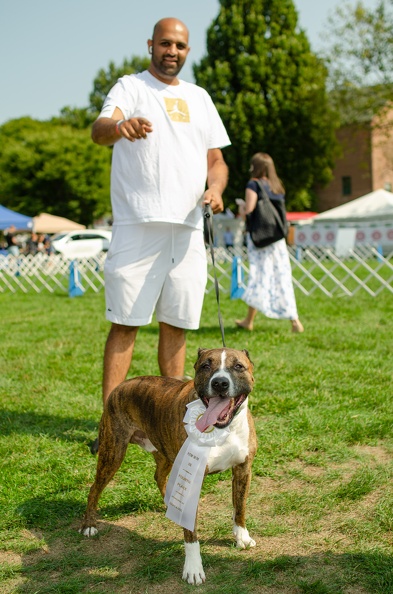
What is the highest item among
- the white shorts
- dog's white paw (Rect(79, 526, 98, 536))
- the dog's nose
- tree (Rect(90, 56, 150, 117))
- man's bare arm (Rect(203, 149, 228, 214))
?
tree (Rect(90, 56, 150, 117))

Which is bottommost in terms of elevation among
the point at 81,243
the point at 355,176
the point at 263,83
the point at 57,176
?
the point at 81,243

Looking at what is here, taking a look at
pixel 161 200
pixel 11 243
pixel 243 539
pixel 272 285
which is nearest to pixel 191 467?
pixel 243 539

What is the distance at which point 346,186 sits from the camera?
46.3 m

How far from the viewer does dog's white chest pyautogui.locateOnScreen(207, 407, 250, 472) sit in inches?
104

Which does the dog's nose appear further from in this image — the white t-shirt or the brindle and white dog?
the white t-shirt

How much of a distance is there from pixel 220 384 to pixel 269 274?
5558mm

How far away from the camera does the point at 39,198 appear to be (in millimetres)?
49469

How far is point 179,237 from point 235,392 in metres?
1.60

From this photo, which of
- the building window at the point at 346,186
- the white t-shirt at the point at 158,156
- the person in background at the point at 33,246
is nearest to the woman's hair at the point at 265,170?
the white t-shirt at the point at 158,156

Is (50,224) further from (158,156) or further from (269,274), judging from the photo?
(158,156)

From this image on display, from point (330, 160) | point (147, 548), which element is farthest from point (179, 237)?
point (330, 160)

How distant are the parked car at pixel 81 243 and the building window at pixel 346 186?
20984 mm

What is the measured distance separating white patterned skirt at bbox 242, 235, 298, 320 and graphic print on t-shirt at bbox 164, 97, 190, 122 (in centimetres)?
420

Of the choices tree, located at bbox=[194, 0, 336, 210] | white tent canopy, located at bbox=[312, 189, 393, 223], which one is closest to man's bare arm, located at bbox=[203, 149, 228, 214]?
white tent canopy, located at bbox=[312, 189, 393, 223]
